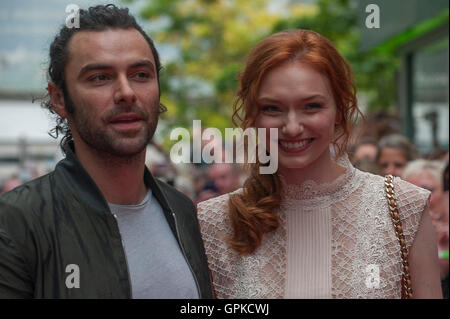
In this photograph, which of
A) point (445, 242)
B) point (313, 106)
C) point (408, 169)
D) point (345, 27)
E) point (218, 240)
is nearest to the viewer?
point (313, 106)

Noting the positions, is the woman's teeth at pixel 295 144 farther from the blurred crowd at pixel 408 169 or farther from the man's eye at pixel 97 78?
the man's eye at pixel 97 78

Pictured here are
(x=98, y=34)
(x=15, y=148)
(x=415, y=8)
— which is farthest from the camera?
Result: (x=15, y=148)

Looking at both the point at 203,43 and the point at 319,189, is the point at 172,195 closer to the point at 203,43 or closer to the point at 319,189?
the point at 319,189

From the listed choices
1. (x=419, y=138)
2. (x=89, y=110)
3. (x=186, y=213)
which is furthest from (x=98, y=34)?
(x=419, y=138)

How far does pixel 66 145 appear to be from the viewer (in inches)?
111

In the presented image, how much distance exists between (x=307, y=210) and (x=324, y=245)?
0.18 meters

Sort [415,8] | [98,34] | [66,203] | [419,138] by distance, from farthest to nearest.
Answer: [419,138] < [415,8] < [98,34] < [66,203]

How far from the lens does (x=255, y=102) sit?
291cm

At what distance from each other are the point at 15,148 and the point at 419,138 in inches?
761

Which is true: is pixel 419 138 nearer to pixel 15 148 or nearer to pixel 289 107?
pixel 289 107

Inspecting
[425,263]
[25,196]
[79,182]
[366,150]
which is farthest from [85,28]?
[366,150]

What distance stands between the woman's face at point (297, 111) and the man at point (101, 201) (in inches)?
19.5

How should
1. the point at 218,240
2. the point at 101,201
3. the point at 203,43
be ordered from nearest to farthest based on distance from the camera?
the point at 101,201
the point at 218,240
the point at 203,43

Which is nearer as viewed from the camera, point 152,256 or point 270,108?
point 152,256
